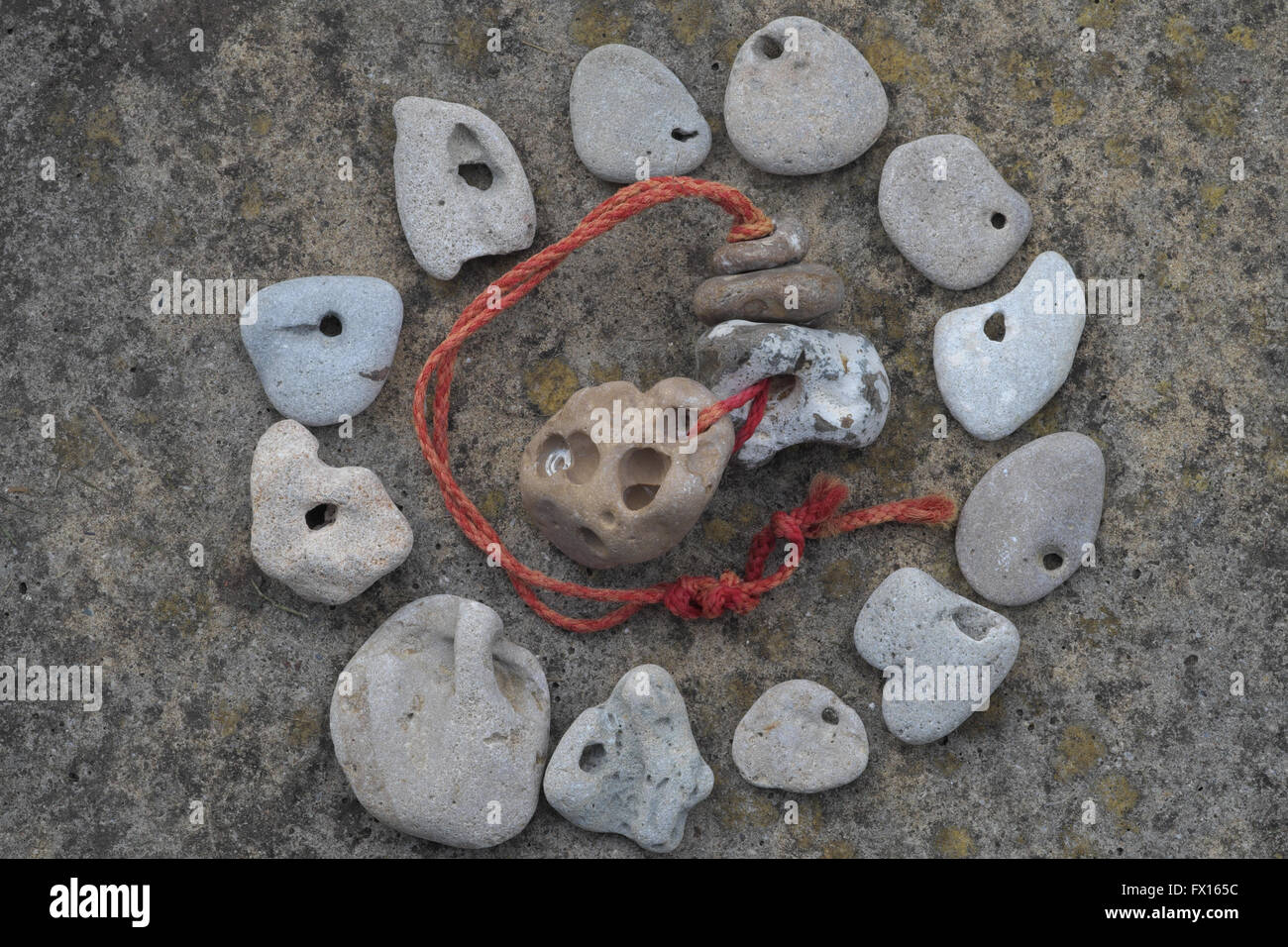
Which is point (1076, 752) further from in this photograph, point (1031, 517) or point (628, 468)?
point (628, 468)

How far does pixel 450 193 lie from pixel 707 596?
1.06 metres

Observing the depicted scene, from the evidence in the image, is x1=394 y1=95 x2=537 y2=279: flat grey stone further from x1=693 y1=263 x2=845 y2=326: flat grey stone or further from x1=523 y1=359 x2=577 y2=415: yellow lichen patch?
x1=693 y1=263 x2=845 y2=326: flat grey stone

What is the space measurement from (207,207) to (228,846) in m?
1.45

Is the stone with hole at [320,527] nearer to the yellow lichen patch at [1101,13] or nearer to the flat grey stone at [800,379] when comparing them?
the flat grey stone at [800,379]

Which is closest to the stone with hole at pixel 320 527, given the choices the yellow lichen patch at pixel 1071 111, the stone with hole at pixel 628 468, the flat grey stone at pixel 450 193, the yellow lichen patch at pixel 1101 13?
the stone with hole at pixel 628 468

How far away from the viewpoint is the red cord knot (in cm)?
270

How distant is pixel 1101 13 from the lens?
2.91m

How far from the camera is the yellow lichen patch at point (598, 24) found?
289 centimetres

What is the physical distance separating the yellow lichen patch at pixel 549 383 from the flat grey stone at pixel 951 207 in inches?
32.1

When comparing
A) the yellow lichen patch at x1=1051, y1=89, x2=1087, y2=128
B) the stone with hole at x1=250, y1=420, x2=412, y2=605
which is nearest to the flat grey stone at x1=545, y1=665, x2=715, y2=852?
the stone with hole at x1=250, y1=420, x2=412, y2=605

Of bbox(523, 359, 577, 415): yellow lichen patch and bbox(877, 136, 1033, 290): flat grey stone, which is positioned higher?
bbox(877, 136, 1033, 290): flat grey stone

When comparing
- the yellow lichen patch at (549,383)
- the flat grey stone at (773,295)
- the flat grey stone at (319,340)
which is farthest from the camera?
the yellow lichen patch at (549,383)

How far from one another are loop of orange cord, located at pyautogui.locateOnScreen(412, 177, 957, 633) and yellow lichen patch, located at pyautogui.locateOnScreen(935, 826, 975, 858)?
671 millimetres

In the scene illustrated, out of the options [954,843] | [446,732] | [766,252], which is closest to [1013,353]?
[766,252]
